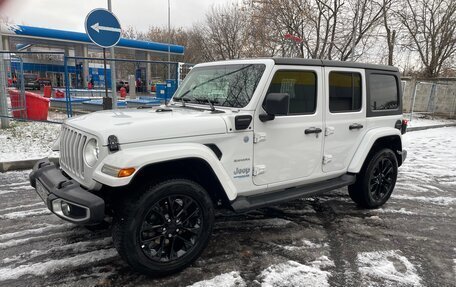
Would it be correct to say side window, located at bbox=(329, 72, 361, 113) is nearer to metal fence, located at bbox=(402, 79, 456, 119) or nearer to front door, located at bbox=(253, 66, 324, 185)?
front door, located at bbox=(253, 66, 324, 185)

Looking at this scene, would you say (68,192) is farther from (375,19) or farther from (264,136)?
(375,19)

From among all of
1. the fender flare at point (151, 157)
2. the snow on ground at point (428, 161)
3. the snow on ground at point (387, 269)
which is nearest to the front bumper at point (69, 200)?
the fender flare at point (151, 157)

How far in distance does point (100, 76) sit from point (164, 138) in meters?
35.0

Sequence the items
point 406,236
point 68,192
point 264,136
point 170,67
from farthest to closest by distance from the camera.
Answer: point 170,67 < point 406,236 < point 264,136 < point 68,192

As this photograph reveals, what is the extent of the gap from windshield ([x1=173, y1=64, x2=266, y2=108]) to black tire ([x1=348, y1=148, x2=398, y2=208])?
214cm

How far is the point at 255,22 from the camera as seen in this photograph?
19.8 m

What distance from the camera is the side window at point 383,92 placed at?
4.68 m

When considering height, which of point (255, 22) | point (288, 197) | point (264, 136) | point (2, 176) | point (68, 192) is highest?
point (255, 22)

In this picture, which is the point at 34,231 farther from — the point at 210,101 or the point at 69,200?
the point at 210,101

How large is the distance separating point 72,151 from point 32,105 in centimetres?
808

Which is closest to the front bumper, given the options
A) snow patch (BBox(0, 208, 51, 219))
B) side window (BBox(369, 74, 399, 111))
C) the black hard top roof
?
snow patch (BBox(0, 208, 51, 219))

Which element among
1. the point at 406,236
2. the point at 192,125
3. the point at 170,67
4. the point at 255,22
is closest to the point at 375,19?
the point at 255,22

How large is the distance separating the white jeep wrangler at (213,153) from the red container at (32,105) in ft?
23.1

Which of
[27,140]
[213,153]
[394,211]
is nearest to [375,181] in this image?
[394,211]
